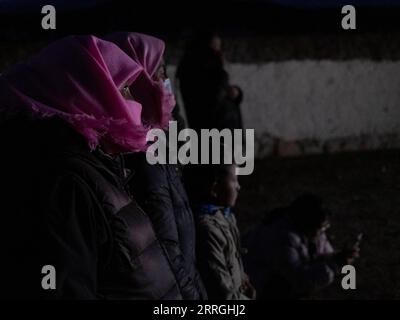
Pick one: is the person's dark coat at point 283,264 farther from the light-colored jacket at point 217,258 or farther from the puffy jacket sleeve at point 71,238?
the puffy jacket sleeve at point 71,238

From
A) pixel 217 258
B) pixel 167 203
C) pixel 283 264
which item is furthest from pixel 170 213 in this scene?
pixel 283 264

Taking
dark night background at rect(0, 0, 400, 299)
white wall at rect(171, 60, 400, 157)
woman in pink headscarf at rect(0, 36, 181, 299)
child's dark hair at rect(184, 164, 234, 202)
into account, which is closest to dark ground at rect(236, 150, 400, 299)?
dark night background at rect(0, 0, 400, 299)

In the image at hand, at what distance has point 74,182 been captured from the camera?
6.31ft

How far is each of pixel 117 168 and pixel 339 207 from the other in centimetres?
492

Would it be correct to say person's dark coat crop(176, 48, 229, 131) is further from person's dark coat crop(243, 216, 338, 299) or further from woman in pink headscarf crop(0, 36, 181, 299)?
woman in pink headscarf crop(0, 36, 181, 299)

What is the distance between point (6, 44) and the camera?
7.69 meters

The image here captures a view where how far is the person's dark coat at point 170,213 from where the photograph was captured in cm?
262

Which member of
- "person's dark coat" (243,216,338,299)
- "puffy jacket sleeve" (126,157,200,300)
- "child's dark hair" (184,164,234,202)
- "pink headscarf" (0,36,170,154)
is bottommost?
"person's dark coat" (243,216,338,299)

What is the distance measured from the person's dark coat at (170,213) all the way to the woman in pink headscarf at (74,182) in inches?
11.0

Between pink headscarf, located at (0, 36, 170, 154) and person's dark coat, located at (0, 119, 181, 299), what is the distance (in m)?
0.06

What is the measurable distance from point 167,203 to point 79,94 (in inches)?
28.7

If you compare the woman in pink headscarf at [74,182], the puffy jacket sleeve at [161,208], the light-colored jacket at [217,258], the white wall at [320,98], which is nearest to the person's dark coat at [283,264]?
the light-colored jacket at [217,258]

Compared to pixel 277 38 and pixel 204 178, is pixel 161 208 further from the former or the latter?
pixel 277 38

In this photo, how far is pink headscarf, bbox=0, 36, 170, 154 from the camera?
2088 mm
